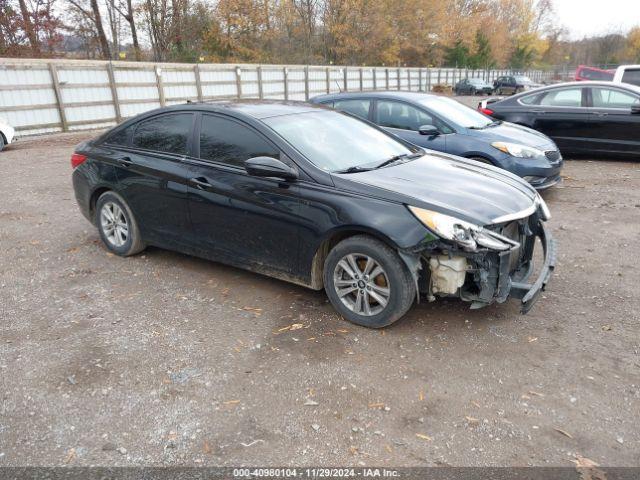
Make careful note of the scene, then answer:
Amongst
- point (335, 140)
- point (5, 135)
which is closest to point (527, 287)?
point (335, 140)

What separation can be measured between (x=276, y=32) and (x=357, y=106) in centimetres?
3523

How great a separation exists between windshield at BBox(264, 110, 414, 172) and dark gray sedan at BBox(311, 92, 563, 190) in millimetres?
2337

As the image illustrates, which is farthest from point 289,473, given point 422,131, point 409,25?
point 409,25

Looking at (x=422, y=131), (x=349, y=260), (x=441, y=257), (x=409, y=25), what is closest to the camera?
(x=441, y=257)

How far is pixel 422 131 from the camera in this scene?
6.94m

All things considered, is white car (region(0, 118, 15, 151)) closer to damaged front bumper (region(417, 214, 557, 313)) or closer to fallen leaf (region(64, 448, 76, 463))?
fallen leaf (region(64, 448, 76, 463))

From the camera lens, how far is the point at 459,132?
283 inches

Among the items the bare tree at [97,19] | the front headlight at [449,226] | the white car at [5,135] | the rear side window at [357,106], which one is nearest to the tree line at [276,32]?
the bare tree at [97,19]

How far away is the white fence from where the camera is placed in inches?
590

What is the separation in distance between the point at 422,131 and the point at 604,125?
4795 millimetres

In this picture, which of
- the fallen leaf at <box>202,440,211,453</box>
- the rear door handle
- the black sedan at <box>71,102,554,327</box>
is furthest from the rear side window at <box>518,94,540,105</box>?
the fallen leaf at <box>202,440,211,453</box>

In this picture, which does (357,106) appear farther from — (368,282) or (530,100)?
(368,282)

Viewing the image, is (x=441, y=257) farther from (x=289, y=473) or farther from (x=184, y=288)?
(x=184, y=288)

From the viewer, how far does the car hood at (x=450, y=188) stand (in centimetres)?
359
